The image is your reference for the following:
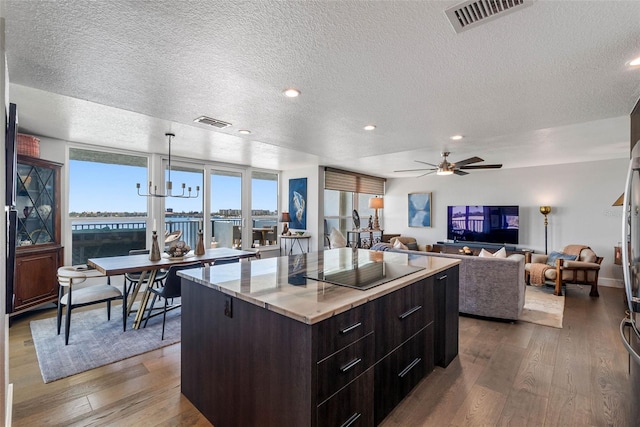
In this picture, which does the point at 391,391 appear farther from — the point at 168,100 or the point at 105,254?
the point at 105,254

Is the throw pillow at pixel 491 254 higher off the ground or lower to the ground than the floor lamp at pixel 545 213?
lower

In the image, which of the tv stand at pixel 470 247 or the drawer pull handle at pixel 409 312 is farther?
the tv stand at pixel 470 247

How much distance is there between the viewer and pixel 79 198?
14.9ft

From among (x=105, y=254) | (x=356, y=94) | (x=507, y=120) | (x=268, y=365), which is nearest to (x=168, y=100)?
(x=356, y=94)

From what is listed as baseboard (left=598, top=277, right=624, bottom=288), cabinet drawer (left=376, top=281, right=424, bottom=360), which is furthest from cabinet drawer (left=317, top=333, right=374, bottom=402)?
baseboard (left=598, top=277, right=624, bottom=288)

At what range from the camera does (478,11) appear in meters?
1.37

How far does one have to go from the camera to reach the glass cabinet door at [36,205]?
356cm

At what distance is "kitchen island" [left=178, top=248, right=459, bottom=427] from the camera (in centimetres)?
139

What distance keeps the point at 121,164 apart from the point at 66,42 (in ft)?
12.4

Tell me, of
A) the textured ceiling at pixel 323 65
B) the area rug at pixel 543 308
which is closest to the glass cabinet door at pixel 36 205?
the textured ceiling at pixel 323 65

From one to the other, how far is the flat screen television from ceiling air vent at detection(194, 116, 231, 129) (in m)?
5.86

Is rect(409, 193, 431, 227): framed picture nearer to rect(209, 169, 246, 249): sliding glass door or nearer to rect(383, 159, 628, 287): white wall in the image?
rect(383, 159, 628, 287): white wall

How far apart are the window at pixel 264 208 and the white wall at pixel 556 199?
3813mm

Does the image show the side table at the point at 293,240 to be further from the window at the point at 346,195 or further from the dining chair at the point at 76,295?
the dining chair at the point at 76,295
